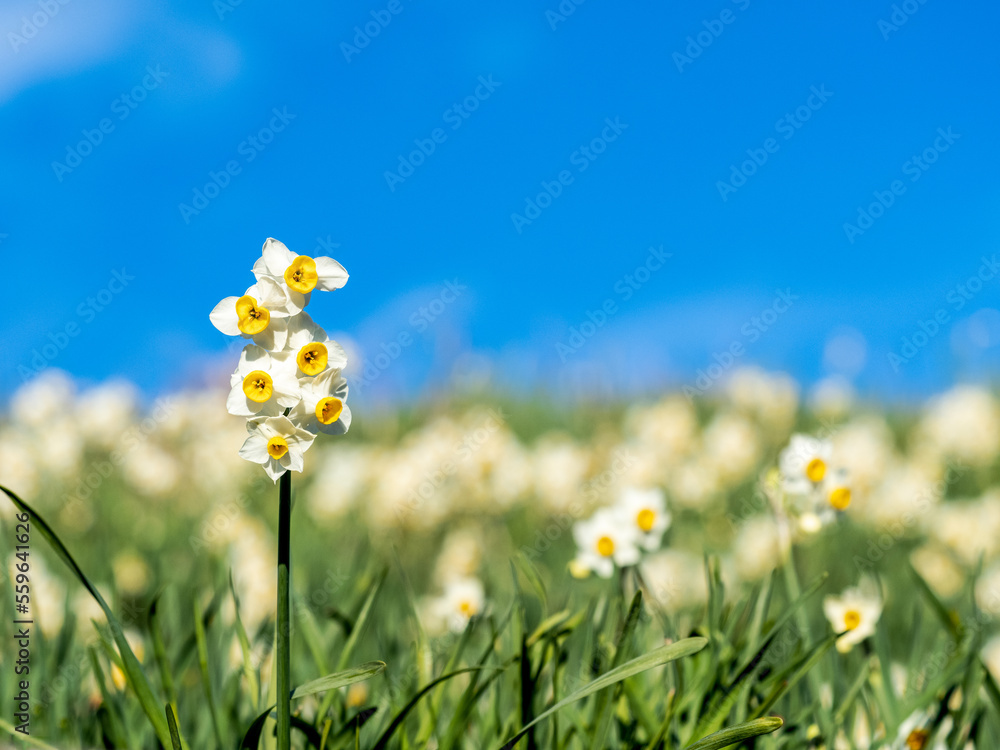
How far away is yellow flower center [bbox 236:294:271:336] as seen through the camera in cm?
118

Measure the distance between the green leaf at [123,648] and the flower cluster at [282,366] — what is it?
1.34 ft

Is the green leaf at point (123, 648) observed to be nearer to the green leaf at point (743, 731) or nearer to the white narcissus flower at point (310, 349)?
the white narcissus flower at point (310, 349)

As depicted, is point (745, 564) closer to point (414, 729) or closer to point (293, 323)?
point (414, 729)

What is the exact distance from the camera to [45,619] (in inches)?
130

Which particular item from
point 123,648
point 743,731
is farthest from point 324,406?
point 743,731

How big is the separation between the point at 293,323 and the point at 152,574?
3.14m

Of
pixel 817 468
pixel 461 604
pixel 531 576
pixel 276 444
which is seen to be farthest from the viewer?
pixel 461 604

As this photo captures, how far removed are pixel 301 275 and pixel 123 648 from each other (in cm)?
70

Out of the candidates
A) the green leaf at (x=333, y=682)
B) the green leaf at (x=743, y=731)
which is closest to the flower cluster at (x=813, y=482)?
the green leaf at (x=743, y=731)

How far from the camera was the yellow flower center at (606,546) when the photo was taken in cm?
235

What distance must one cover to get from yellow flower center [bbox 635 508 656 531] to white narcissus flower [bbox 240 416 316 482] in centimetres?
146

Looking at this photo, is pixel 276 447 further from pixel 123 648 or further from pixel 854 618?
pixel 854 618

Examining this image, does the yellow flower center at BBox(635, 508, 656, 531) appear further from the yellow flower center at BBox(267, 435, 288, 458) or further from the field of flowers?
the yellow flower center at BBox(267, 435, 288, 458)

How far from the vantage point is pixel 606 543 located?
2.35m
